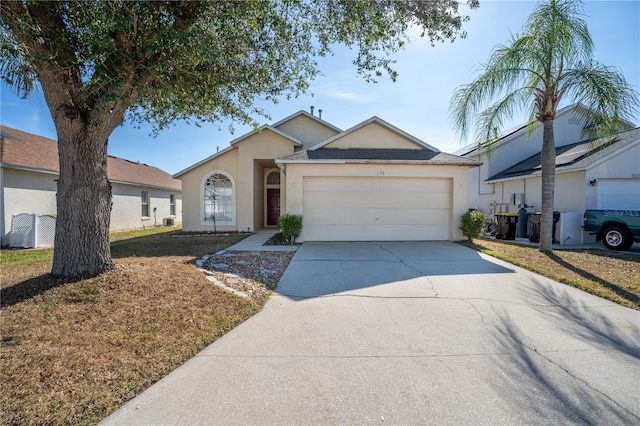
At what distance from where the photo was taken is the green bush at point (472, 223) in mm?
10484

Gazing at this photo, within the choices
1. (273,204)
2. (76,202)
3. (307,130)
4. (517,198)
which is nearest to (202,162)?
(273,204)

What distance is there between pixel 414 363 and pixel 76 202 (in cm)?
572

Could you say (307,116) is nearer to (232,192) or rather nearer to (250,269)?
(232,192)

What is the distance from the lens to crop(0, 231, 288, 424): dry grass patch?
2.41 m

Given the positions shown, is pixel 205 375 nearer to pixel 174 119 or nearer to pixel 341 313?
pixel 341 313

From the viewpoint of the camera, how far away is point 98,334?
11.3 ft

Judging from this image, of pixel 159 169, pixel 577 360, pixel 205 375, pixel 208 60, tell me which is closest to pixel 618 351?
pixel 577 360

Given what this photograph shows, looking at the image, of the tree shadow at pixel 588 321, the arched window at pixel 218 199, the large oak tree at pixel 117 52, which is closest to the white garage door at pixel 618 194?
the tree shadow at pixel 588 321

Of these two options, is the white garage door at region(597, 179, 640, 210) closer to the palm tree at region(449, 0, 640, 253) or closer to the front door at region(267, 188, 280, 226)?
the palm tree at region(449, 0, 640, 253)

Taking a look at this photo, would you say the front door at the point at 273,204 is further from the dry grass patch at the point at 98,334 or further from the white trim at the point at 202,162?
the dry grass patch at the point at 98,334

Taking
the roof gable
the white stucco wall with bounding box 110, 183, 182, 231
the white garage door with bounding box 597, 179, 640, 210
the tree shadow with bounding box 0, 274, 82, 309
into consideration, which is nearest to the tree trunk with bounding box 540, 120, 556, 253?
the roof gable

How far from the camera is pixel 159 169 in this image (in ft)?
85.5

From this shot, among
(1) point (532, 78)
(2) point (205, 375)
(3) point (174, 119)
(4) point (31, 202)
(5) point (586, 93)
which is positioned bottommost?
(2) point (205, 375)

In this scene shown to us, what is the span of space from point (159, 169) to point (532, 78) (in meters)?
27.5
